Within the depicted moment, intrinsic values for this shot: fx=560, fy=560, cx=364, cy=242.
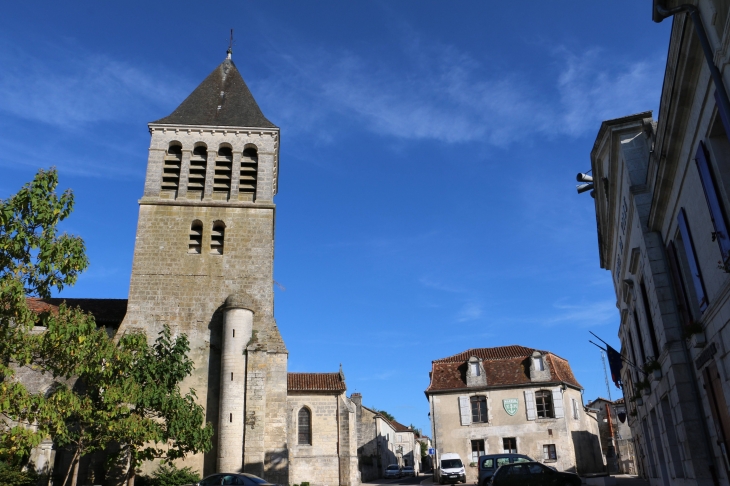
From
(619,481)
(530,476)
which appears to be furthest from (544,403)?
(530,476)

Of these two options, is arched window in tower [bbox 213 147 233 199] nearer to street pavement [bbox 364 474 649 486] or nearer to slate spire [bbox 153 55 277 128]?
slate spire [bbox 153 55 277 128]

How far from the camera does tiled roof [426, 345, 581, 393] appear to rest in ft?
101

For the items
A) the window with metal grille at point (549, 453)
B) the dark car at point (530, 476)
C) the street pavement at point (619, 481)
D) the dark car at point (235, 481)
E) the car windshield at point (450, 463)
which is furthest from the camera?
the window with metal grille at point (549, 453)

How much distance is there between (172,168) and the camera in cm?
2466

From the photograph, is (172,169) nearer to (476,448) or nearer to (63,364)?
(63,364)

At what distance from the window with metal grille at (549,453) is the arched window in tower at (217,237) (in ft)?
62.7

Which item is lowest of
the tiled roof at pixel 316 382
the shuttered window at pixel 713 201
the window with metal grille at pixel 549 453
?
the window with metal grille at pixel 549 453

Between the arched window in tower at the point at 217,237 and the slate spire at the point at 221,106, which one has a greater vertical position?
the slate spire at the point at 221,106

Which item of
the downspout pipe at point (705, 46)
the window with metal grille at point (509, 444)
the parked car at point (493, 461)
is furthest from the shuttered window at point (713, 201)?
the window with metal grille at point (509, 444)

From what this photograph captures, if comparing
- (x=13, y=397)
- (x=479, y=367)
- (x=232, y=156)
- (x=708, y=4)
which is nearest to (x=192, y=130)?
(x=232, y=156)

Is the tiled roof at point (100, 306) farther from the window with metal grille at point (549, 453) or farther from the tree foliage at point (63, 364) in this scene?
the window with metal grille at point (549, 453)

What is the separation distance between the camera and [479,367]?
31.6 metres

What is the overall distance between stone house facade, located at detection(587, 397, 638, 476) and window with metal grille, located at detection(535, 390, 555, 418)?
3.47m

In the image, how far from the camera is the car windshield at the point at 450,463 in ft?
89.5
